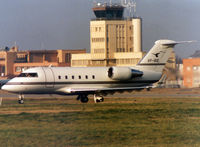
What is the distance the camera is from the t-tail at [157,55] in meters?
47.0

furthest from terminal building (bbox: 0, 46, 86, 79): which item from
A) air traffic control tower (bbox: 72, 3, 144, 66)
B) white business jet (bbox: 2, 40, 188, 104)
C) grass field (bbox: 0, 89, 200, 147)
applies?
grass field (bbox: 0, 89, 200, 147)

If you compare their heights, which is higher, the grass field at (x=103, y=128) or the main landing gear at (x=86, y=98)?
the grass field at (x=103, y=128)

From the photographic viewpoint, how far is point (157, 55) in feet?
155

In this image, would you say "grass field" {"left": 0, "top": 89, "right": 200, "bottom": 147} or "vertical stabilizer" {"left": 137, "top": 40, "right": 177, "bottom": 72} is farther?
"vertical stabilizer" {"left": 137, "top": 40, "right": 177, "bottom": 72}

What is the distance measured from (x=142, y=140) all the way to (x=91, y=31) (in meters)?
98.6

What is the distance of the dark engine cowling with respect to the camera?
150ft

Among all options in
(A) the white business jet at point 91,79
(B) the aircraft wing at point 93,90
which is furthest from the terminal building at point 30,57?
(B) the aircraft wing at point 93,90

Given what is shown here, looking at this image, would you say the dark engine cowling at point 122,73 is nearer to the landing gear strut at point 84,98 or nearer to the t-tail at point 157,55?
the t-tail at point 157,55

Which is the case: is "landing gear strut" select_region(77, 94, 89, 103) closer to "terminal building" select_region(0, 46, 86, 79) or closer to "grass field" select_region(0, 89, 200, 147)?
"grass field" select_region(0, 89, 200, 147)

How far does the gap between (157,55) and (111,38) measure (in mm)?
73284

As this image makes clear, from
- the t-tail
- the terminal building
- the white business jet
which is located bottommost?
the terminal building

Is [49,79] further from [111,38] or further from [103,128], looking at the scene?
[111,38]

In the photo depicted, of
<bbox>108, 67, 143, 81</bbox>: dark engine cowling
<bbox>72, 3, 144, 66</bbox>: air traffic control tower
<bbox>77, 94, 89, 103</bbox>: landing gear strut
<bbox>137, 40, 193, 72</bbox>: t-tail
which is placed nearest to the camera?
<bbox>77, 94, 89, 103</bbox>: landing gear strut

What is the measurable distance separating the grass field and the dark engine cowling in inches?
426
